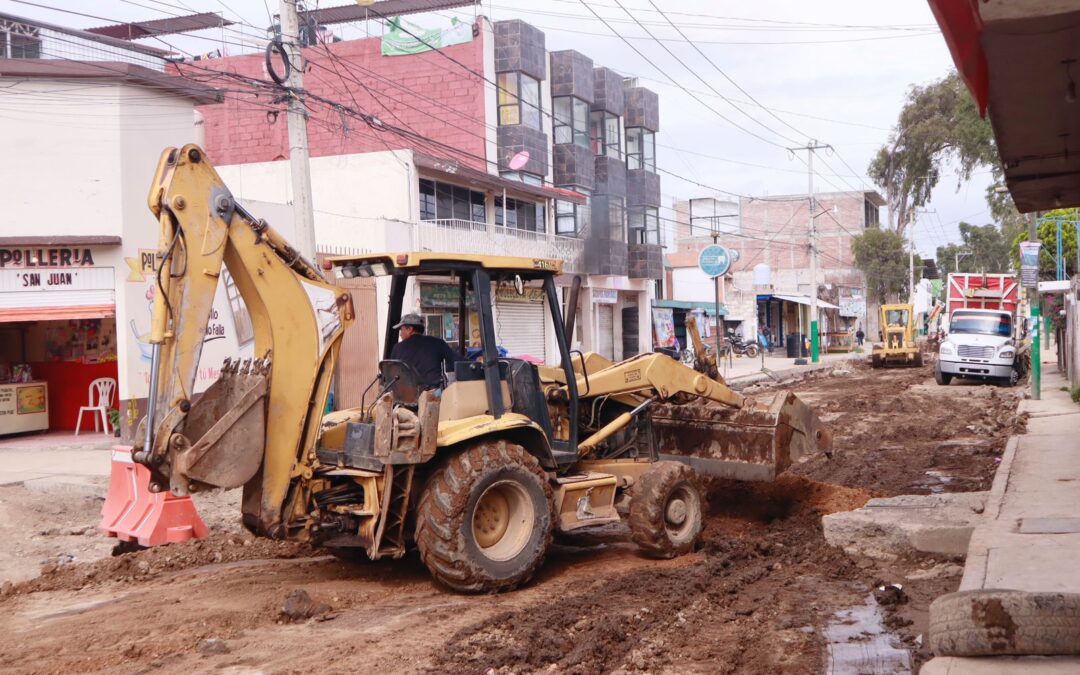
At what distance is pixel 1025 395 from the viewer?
23391mm

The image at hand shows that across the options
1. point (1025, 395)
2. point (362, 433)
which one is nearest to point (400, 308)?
point (362, 433)

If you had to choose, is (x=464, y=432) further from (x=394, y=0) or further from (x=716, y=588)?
(x=394, y=0)

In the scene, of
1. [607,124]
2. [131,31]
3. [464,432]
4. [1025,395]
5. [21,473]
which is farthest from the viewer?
[607,124]

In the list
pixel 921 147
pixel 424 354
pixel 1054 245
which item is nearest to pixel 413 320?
pixel 424 354

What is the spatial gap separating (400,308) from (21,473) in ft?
24.9

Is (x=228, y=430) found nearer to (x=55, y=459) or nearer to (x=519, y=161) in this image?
(x=55, y=459)

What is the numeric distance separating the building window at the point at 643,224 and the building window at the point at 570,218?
334cm

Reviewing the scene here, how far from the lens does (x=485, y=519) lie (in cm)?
739

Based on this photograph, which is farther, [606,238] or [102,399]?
[606,238]

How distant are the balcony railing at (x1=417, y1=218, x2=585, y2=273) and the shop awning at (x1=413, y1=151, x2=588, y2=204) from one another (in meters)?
1.20

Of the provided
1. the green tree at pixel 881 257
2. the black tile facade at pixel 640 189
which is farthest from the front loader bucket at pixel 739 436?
the green tree at pixel 881 257

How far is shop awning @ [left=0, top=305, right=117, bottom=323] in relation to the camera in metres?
16.5

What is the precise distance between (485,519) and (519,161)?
26806mm

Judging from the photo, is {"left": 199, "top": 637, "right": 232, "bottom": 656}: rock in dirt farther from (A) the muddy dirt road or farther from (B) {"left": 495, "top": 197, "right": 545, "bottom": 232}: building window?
(B) {"left": 495, "top": 197, "right": 545, "bottom": 232}: building window
